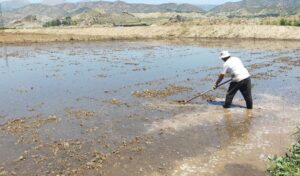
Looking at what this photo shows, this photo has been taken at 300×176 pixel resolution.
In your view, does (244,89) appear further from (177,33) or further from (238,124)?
(177,33)

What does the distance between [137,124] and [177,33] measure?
48959 mm

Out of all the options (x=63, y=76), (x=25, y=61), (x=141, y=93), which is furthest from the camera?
(x=25, y=61)

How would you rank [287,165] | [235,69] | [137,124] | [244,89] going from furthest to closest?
[244,89] < [235,69] < [137,124] < [287,165]

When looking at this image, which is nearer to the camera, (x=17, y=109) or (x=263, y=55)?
(x=17, y=109)

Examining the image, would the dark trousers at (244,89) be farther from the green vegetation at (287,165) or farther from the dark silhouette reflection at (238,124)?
the green vegetation at (287,165)

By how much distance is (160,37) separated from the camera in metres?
58.6

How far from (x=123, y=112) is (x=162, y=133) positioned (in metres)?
2.71

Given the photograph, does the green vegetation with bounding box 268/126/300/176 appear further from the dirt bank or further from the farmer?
the dirt bank

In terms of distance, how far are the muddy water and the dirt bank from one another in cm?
3094

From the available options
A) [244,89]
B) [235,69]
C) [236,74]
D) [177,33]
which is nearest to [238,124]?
[244,89]

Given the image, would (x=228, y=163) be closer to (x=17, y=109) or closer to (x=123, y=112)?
(x=123, y=112)

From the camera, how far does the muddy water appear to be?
930 cm

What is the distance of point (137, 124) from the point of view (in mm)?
12438

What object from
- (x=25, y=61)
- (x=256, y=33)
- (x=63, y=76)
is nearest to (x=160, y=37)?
(x=256, y=33)
